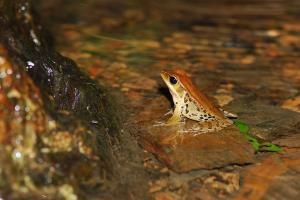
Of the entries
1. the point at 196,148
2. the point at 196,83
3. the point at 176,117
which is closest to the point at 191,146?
the point at 196,148

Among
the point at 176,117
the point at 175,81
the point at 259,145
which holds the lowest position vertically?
the point at 259,145

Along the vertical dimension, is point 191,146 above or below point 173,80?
below

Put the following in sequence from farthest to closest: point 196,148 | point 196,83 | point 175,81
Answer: point 196,83 → point 175,81 → point 196,148

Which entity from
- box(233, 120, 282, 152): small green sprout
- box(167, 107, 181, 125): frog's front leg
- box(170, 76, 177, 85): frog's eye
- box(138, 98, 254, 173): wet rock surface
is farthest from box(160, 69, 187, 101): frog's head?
box(233, 120, 282, 152): small green sprout

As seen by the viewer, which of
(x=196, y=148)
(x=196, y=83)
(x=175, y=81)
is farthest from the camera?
(x=196, y=83)

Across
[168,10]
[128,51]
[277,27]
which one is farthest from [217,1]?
[128,51]

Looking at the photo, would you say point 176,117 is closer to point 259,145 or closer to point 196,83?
point 259,145

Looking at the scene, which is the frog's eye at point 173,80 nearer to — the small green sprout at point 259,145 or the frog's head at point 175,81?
the frog's head at point 175,81

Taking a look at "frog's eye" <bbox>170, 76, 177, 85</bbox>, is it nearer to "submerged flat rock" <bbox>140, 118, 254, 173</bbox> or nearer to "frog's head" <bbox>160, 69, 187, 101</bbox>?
"frog's head" <bbox>160, 69, 187, 101</bbox>

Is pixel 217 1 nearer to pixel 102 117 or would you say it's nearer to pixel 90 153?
pixel 102 117

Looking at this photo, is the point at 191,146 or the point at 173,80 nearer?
the point at 191,146
